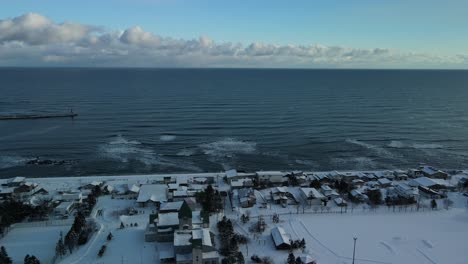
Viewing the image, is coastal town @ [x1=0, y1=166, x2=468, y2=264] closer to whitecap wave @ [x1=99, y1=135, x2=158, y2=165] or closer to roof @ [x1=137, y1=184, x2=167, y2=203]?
roof @ [x1=137, y1=184, x2=167, y2=203]

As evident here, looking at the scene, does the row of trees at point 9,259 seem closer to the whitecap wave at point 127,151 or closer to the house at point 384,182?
the whitecap wave at point 127,151

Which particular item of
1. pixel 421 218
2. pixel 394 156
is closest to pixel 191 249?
pixel 421 218

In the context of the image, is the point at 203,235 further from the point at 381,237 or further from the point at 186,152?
the point at 186,152

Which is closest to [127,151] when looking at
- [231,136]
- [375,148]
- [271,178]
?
[231,136]

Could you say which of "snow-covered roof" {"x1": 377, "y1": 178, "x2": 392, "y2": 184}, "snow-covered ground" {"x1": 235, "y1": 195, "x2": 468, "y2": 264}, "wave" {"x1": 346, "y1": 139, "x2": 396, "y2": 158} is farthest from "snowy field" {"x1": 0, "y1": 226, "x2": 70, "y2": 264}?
"wave" {"x1": 346, "y1": 139, "x2": 396, "y2": 158}

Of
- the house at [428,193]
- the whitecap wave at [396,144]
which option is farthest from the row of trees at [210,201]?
the whitecap wave at [396,144]

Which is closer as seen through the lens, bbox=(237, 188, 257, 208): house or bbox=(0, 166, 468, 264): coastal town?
bbox=(0, 166, 468, 264): coastal town

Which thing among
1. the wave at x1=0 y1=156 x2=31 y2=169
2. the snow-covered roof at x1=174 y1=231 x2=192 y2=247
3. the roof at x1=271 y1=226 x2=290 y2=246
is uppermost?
the snow-covered roof at x1=174 y1=231 x2=192 y2=247
